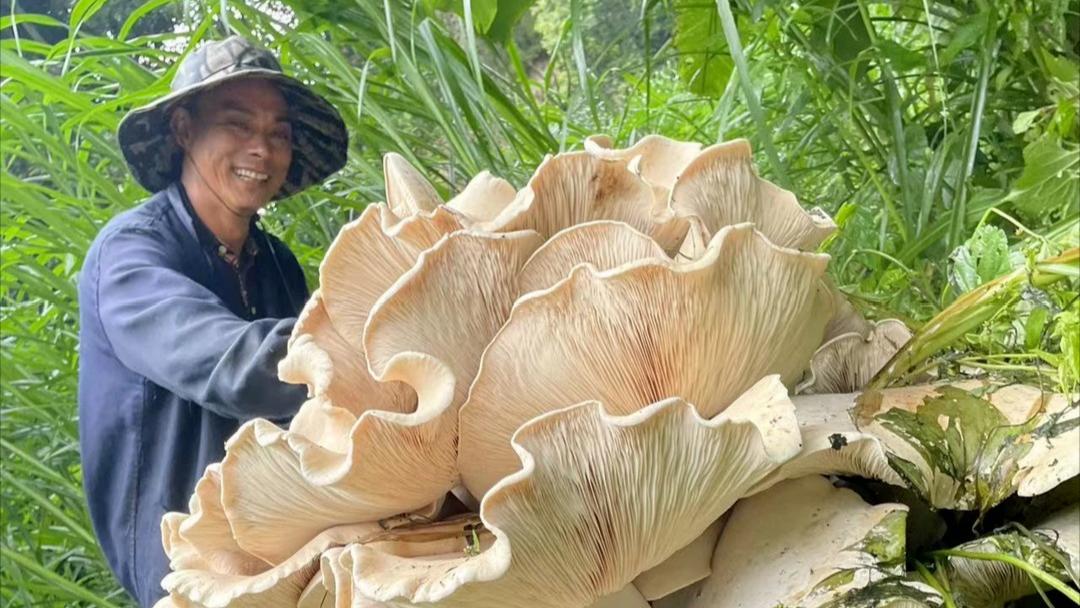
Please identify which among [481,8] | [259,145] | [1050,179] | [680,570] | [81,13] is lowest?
[680,570]

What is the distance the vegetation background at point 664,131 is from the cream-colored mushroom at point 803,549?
0.32 feet

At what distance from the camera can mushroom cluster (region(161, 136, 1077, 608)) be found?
403 millimetres

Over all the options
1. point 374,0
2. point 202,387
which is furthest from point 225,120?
point 202,387

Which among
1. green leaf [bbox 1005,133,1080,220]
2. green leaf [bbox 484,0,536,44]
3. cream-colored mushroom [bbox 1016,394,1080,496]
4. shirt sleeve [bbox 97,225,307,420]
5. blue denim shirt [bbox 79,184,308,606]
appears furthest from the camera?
green leaf [bbox 484,0,536,44]

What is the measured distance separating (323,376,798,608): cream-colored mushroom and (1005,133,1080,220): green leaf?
0.36 meters

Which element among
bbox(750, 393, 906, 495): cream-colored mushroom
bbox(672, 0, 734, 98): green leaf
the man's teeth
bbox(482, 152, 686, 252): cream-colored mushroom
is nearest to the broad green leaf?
bbox(672, 0, 734, 98): green leaf

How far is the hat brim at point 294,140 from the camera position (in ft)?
3.83

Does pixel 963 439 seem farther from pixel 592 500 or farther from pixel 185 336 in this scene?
pixel 185 336

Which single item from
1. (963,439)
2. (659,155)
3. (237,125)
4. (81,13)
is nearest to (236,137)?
(237,125)

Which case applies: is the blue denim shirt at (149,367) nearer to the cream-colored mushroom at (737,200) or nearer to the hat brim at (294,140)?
the hat brim at (294,140)

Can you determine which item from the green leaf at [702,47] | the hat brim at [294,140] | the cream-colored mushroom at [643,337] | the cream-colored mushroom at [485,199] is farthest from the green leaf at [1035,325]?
the hat brim at [294,140]

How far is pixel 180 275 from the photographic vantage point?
100 cm

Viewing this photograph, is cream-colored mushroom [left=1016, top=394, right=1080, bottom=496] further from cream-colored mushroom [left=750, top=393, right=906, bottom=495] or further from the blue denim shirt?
the blue denim shirt

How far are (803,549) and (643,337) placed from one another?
139 mm
